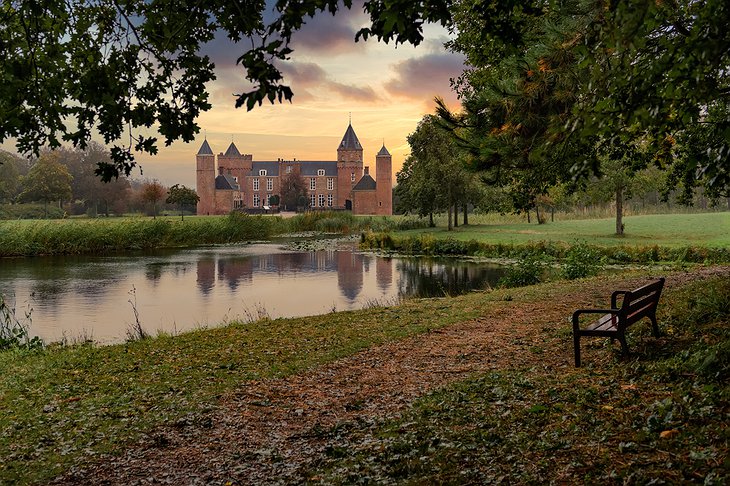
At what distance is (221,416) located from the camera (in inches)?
243

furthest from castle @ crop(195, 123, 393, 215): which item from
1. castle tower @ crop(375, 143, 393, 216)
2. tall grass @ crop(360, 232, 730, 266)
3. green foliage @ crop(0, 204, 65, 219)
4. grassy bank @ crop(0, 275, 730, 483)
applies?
grassy bank @ crop(0, 275, 730, 483)

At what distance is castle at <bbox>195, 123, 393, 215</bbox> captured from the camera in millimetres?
91688

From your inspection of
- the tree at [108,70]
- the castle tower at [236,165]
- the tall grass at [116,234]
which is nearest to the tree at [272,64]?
the tree at [108,70]

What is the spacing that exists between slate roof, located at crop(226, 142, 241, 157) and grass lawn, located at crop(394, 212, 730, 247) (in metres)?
68.1

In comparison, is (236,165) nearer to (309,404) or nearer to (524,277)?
(524,277)

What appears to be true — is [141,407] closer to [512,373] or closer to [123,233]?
[512,373]

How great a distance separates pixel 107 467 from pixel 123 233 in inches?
1332

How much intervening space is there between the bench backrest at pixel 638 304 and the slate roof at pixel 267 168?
99.8 m

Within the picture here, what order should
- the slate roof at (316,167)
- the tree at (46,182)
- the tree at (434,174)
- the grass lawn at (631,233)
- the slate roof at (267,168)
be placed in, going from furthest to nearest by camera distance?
the slate roof at (267,168) → the slate roof at (316,167) → the tree at (46,182) → the tree at (434,174) → the grass lawn at (631,233)

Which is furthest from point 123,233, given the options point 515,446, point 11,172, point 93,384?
point 11,172

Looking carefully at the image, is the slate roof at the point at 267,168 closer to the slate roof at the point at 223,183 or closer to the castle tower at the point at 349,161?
the slate roof at the point at 223,183

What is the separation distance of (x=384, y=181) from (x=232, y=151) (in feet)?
98.2

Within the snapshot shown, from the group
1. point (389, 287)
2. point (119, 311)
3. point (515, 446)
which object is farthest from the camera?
point (389, 287)

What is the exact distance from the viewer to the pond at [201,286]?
1537cm
